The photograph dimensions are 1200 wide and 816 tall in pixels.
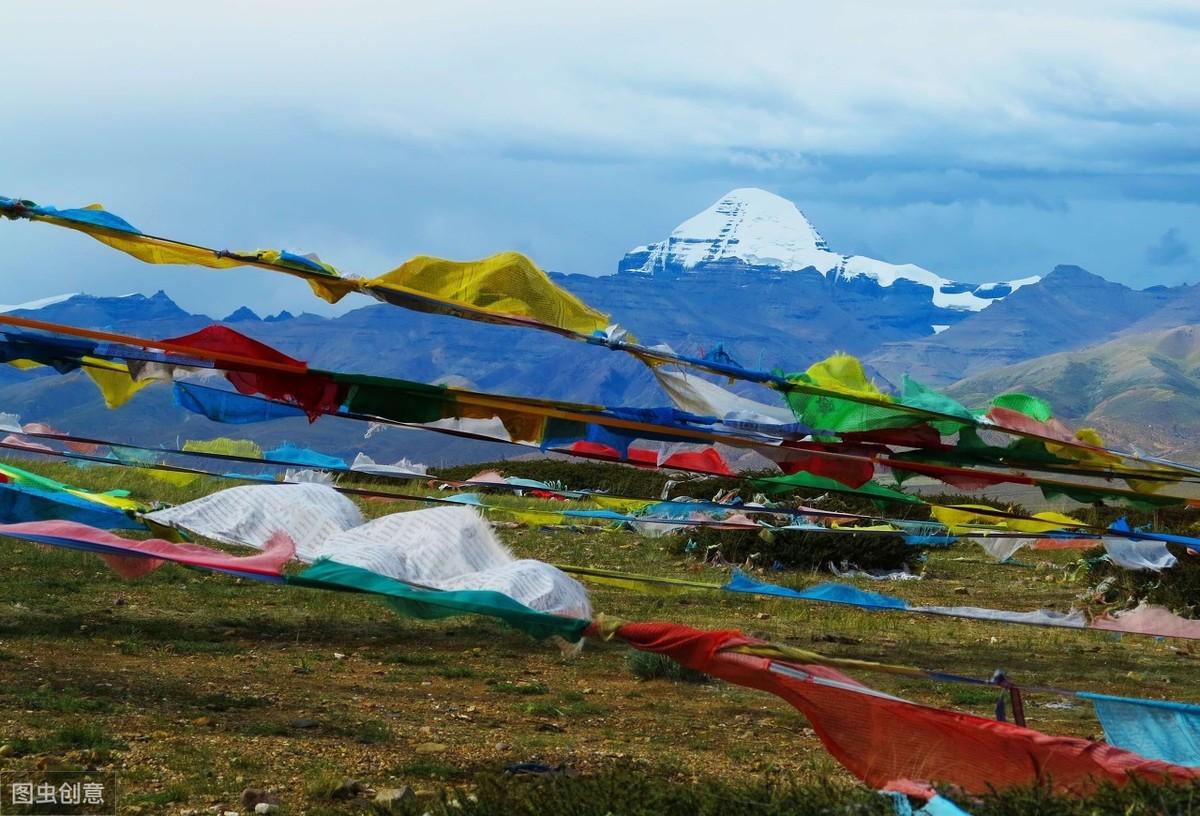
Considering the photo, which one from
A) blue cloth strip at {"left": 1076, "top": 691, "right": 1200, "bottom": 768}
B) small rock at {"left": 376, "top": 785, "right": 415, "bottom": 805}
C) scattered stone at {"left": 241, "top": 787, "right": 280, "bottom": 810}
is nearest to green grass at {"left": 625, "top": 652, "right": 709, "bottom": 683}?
small rock at {"left": 376, "top": 785, "right": 415, "bottom": 805}

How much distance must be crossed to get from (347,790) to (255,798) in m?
0.41

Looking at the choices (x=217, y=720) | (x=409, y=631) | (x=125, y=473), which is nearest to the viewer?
(x=217, y=720)

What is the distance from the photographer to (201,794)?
6234 mm

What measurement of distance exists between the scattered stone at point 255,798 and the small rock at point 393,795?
46 cm

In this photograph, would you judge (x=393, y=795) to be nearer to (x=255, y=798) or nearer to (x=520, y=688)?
(x=255, y=798)

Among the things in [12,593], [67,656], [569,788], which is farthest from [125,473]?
[569,788]

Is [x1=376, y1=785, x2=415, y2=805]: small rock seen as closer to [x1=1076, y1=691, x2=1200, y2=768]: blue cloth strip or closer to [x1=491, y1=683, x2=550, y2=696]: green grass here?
[x1=491, y1=683, x2=550, y2=696]: green grass

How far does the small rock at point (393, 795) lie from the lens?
5775 mm

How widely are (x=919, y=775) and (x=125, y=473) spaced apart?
21.4 meters

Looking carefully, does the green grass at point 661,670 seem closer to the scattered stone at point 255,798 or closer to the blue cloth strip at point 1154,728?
the scattered stone at point 255,798

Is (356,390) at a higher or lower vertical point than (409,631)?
higher

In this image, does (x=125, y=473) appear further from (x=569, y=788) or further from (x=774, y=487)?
(x=569, y=788)

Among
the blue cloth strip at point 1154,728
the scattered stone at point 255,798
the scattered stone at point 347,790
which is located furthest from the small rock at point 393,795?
the blue cloth strip at point 1154,728

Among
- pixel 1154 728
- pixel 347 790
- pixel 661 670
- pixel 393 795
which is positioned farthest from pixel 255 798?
pixel 661 670
